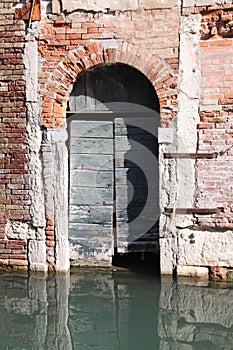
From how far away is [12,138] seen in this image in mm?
5164

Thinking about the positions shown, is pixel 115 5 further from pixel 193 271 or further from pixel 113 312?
pixel 113 312

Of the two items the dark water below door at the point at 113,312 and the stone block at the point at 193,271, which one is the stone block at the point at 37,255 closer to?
the dark water below door at the point at 113,312

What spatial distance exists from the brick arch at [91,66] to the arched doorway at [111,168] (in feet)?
0.61

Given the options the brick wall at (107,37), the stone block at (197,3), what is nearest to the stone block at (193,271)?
the brick wall at (107,37)

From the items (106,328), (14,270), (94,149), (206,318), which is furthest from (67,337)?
(94,149)

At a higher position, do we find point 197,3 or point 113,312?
point 197,3

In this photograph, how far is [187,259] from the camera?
4965mm

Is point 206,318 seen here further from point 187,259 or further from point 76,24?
point 76,24

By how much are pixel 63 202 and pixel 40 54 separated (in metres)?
1.71

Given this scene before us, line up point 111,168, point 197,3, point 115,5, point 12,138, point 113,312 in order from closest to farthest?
1. point 113,312
2. point 197,3
3. point 115,5
4. point 12,138
5. point 111,168

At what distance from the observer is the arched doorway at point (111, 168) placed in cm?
520

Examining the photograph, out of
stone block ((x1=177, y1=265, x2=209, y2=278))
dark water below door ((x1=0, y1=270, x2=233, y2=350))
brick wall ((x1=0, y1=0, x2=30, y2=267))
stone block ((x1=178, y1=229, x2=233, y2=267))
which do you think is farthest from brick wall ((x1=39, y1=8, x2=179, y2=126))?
dark water below door ((x1=0, y1=270, x2=233, y2=350))

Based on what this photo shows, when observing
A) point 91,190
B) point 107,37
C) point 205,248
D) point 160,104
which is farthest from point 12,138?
point 205,248

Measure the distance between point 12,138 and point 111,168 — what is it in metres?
1.21
